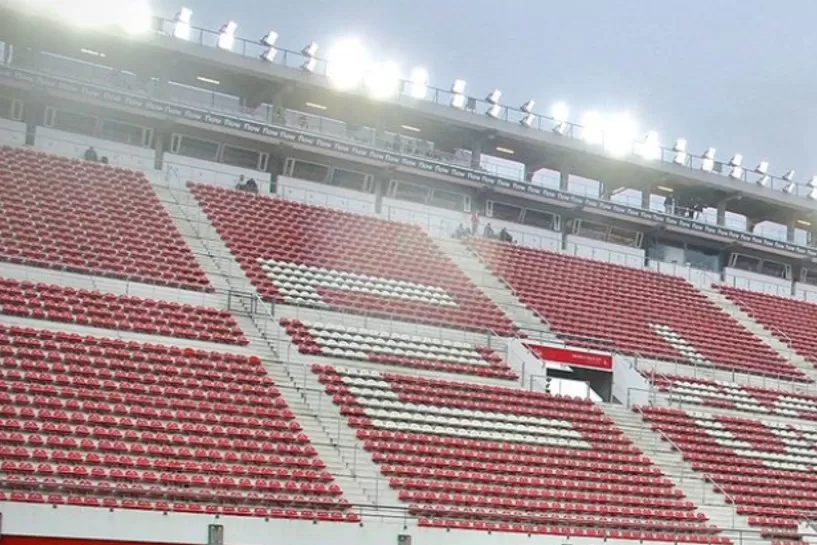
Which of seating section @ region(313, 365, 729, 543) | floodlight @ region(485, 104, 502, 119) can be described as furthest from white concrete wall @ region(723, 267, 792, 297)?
seating section @ region(313, 365, 729, 543)

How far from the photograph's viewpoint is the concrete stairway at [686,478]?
81.8ft

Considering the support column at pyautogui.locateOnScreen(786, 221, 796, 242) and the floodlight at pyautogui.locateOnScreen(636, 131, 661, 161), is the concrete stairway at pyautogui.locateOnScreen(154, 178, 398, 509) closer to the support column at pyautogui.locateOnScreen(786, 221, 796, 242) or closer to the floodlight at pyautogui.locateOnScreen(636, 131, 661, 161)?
the floodlight at pyautogui.locateOnScreen(636, 131, 661, 161)

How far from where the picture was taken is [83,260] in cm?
2778

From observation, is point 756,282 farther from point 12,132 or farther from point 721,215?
point 12,132

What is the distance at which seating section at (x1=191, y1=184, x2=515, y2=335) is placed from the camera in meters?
31.3

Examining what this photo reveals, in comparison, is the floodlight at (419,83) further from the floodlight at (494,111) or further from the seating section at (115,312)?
the seating section at (115,312)

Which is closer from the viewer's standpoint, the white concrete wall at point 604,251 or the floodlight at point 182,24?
the floodlight at point 182,24

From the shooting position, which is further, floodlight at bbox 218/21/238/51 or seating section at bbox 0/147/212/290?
floodlight at bbox 218/21/238/51

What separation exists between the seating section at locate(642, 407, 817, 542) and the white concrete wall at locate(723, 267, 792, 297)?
15743 mm

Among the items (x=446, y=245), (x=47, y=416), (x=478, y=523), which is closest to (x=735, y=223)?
(x=446, y=245)

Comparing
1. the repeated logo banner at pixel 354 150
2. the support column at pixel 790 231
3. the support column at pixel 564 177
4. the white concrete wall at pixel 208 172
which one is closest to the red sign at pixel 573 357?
the repeated logo banner at pixel 354 150

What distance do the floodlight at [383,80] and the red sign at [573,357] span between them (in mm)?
13174

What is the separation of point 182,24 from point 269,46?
9.59ft

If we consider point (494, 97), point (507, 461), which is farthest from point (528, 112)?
point (507, 461)
